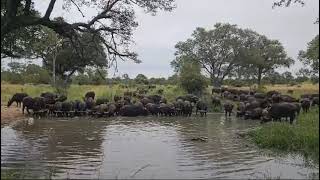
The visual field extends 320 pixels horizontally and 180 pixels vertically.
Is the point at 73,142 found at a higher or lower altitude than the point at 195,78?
lower

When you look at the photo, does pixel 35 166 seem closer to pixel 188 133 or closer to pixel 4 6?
pixel 4 6

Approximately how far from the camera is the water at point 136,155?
45.3ft

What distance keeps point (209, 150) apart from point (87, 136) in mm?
6472

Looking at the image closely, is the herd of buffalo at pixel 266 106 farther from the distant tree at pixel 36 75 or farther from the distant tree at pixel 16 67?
the distant tree at pixel 36 75

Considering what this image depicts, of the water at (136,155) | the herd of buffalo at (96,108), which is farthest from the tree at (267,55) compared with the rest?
the water at (136,155)

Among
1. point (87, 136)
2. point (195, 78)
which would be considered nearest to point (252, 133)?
point (87, 136)

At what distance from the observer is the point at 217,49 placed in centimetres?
6869

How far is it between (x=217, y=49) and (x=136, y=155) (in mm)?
52932

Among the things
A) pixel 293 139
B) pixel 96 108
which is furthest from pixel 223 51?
pixel 293 139

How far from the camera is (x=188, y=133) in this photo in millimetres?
24469

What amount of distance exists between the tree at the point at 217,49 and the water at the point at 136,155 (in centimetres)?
4331

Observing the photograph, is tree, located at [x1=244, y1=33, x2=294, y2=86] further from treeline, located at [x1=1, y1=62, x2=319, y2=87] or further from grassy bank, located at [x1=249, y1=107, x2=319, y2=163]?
grassy bank, located at [x1=249, y1=107, x2=319, y2=163]

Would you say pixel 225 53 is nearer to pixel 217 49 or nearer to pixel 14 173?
pixel 217 49

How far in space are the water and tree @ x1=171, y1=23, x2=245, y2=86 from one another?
142 ft
